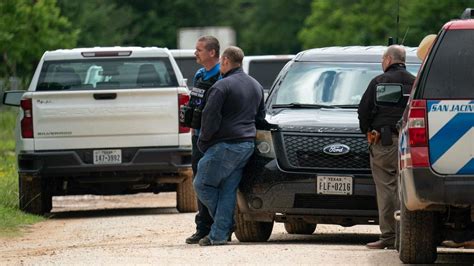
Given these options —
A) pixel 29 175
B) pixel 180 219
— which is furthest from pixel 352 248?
pixel 29 175

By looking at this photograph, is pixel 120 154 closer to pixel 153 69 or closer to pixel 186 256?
pixel 153 69

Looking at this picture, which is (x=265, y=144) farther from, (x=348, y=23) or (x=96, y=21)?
(x=348, y=23)

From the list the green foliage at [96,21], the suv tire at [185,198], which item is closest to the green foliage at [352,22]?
the green foliage at [96,21]

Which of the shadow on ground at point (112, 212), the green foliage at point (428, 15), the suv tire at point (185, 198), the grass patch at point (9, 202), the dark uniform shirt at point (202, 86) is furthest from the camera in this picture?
the green foliage at point (428, 15)

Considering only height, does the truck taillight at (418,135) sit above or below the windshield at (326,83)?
above

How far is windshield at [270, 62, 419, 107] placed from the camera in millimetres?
15250

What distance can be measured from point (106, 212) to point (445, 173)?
10.3m

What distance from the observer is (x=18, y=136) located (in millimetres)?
19172

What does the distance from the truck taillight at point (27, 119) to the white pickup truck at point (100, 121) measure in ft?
0.04

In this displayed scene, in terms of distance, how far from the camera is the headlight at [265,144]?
14.4 metres

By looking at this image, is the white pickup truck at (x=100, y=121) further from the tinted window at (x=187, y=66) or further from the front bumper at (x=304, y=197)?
the tinted window at (x=187, y=66)

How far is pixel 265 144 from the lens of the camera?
1440 cm

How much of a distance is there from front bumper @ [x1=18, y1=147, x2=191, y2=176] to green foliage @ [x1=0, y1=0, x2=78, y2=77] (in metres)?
16.2

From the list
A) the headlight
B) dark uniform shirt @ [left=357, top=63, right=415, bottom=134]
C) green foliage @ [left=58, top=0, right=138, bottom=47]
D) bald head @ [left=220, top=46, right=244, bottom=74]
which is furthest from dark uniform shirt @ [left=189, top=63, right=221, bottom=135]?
green foliage @ [left=58, top=0, right=138, bottom=47]
